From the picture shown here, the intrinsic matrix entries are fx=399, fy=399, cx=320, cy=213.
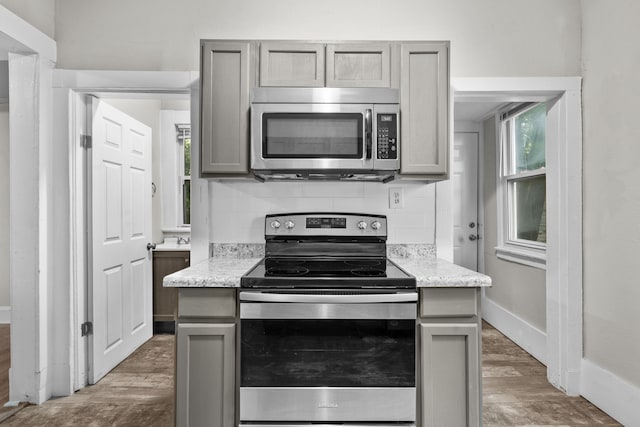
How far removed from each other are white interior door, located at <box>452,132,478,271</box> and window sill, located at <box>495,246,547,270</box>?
1.63 ft

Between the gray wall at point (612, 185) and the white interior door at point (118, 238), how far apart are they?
10.4 ft

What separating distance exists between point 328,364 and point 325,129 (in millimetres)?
1162

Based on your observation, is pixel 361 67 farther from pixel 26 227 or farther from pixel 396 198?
pixel 26 227

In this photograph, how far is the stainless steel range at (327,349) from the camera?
5.79 ft

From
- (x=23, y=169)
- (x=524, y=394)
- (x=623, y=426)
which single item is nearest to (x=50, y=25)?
(x=23, y=169)

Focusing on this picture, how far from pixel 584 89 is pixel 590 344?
5.20 feet

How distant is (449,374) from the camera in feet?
5.93

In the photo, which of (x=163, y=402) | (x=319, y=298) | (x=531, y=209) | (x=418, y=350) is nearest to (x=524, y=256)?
(x=531, y=209)

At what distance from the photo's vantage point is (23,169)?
7.90ft

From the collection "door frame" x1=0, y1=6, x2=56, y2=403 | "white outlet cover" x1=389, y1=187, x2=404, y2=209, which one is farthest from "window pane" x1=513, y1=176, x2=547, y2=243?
"door frame" x1=0, y1=6, x2=56, y2=403

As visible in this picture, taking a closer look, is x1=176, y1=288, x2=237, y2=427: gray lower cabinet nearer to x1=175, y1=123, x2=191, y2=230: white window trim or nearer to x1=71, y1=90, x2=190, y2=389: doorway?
x1=71, y1=90, x2=190, y2=389: doorway

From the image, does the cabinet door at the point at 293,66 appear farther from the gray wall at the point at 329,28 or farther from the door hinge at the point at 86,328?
the door hinge at the point at 86,328

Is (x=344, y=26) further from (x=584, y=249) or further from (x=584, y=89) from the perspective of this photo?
(x=584, y=249)

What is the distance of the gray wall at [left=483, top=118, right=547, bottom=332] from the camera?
326cm
